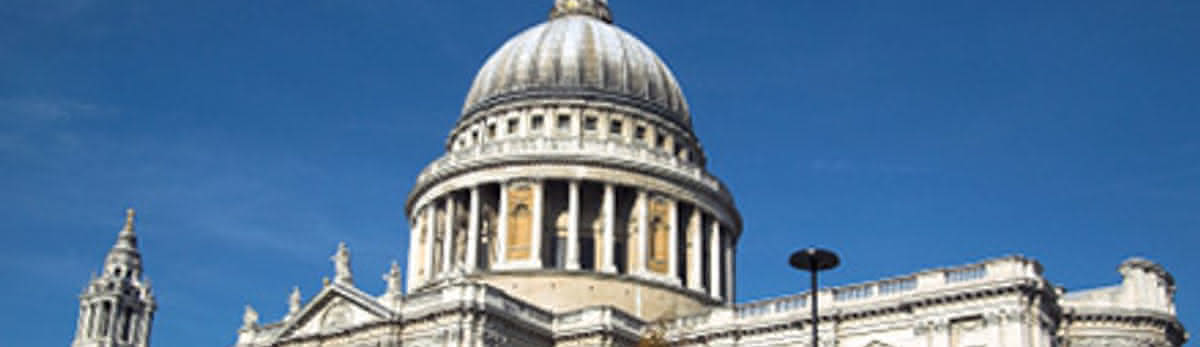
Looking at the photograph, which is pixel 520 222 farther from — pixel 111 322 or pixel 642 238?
pixel 111 322

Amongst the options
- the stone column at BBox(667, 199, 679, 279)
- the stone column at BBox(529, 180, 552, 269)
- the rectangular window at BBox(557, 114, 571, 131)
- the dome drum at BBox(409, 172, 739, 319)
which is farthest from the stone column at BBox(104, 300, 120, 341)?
the stone column at BBox(667, 199, 679, 279)

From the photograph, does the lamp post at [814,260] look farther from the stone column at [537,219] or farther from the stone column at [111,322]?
the stone column at [111,322]

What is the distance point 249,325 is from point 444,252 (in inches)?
413

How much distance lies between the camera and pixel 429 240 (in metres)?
73.2

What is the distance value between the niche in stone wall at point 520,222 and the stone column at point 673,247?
22.2 ft

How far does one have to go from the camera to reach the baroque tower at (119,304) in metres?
106

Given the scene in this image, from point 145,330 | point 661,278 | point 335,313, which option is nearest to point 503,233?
point 661,278

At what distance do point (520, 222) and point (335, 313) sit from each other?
11.3m

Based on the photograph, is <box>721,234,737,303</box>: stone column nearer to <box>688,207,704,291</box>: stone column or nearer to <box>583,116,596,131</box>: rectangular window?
<box>688,207,704,291</box>: stone column

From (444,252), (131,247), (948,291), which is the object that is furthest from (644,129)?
(131,247)

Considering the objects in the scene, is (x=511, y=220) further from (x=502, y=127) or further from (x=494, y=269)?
(x=502, y=127)

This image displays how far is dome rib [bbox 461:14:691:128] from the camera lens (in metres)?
75.4

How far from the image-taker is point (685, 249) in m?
72.6

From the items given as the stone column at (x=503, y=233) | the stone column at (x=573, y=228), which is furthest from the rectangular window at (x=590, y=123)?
the stone column at (x=503, y=233)
